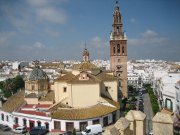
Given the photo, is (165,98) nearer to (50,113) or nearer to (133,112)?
(50,113)

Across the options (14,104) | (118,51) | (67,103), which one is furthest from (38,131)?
(118,51)

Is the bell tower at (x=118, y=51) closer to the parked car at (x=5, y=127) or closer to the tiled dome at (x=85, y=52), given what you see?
the tiled dome at (x=85, y=52)

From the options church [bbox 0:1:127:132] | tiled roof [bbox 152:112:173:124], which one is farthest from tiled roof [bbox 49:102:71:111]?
tiled roof [bbox 152:112:173:124]

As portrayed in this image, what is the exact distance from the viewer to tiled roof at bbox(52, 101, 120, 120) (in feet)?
107

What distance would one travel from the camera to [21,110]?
37.0 meters

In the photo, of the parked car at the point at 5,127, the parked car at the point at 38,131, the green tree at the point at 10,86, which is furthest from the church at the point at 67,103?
the green tree at the point at 10,86

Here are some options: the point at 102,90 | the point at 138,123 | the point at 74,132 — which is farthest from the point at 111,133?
the point at 102,90

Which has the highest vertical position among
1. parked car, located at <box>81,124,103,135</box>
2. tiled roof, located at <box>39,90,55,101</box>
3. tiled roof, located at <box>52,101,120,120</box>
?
tiled roof, located at <box>39,90,55,101</box>

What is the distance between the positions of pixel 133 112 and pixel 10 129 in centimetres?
3206

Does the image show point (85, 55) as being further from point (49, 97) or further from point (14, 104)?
point (14, 104)

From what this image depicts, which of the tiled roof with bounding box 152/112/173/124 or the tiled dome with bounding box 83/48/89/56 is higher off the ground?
the tiled dome with bounding box 83/48/89/56

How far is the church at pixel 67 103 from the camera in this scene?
108 ft

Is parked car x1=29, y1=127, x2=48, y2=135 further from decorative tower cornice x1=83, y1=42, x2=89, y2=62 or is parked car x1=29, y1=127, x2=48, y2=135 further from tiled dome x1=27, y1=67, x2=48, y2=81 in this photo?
decorative tower cornice x1=83, y1=42, x2=89, y2=62

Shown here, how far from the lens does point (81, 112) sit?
3350 centimetres
